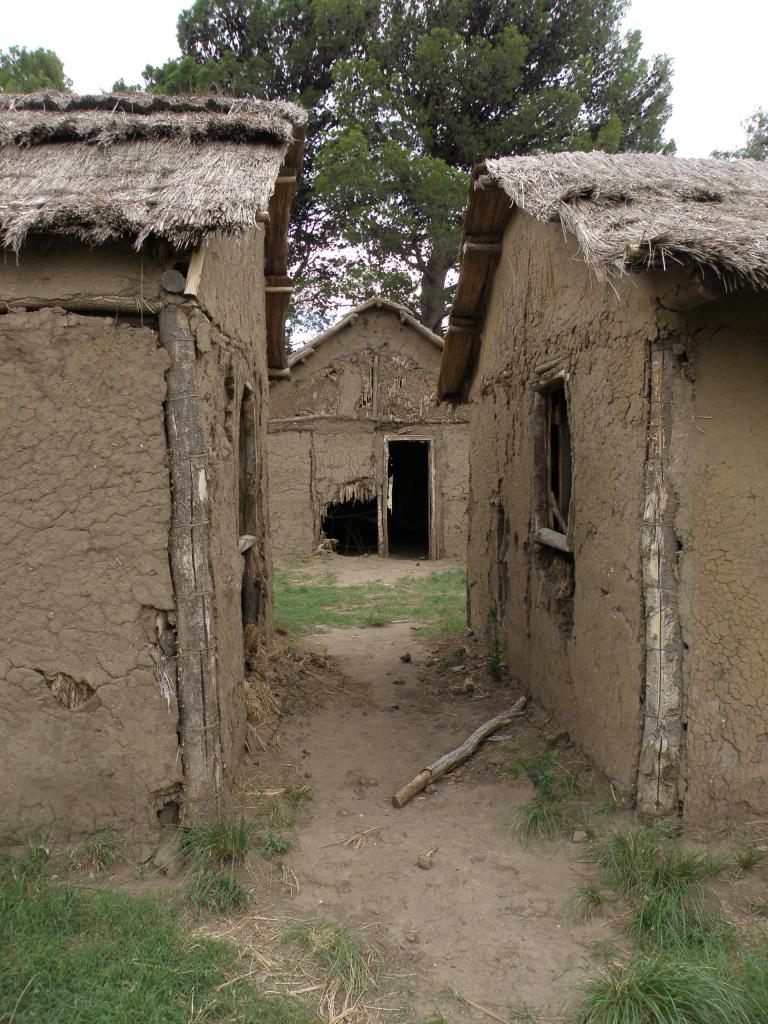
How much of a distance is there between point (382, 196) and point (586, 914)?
16563mm

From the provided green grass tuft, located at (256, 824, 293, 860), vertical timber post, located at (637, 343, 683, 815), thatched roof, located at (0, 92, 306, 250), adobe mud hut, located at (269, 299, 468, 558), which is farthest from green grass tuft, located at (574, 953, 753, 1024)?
adobe mud hut, located at (269, 299, 468, 558)

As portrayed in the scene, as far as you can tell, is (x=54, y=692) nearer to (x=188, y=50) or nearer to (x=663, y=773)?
(x=663, y=773)

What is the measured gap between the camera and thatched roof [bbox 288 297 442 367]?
46.8 feet

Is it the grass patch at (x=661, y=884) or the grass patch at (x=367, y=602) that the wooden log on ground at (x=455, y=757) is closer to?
the grass patch at (x=661, y=884)

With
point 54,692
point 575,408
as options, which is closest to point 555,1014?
point 54,692

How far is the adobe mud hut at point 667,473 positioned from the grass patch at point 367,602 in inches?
184

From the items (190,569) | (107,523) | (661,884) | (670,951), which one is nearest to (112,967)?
(190,569)

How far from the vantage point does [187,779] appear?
4.01m

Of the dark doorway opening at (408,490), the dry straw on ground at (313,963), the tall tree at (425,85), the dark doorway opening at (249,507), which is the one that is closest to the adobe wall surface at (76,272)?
the dark doorway opening at (249,507)

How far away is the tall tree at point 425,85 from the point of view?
54.4 feet

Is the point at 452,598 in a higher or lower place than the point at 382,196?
lower

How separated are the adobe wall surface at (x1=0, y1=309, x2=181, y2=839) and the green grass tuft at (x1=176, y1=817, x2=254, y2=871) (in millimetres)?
380

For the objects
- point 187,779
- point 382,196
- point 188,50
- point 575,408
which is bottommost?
point 187,779

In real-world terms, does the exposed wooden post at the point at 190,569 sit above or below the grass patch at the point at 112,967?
above
